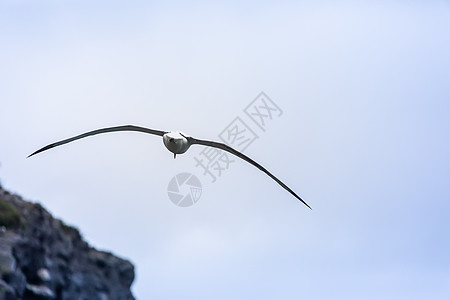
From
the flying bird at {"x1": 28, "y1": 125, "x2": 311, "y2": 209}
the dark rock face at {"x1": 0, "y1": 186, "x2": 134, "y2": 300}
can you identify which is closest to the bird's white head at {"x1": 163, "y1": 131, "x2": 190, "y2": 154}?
the flying bird at {"x1": 28, "y1": 125, "x2": 311, "y2": 209}

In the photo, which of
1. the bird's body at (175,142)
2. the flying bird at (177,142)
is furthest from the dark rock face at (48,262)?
the bird's body at (175,142)

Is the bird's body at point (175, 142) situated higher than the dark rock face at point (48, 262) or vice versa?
the dark rock face at point (48, 262)

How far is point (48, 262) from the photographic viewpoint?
207ft

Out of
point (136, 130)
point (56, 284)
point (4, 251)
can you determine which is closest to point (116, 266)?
point (56, 284)

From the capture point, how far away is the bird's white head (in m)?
40.8

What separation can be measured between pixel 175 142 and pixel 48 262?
2490 cm

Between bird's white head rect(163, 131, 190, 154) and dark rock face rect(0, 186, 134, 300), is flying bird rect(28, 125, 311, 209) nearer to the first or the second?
bird's white head rect(163, 131, 190, 154)

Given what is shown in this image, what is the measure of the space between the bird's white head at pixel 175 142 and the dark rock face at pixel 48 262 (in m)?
18.9

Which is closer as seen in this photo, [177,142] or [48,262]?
[177,142]

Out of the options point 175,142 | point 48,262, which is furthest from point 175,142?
point 48,262

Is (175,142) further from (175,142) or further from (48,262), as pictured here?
(48,262)

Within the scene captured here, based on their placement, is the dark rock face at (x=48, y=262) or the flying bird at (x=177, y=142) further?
the dark rock face at (x=48, y=262)

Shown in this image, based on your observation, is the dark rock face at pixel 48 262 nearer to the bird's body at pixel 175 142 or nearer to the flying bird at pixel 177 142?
the flying bird at pixel 177 142

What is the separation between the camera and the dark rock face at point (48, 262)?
192 ft
